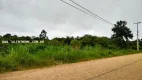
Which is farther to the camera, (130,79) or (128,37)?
(128,37)

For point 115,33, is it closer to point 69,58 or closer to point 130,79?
point 69,58

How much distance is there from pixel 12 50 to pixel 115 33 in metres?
82.1

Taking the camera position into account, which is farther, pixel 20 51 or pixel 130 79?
pixel 20 51

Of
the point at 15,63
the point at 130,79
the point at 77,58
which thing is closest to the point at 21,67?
the point at 15,63

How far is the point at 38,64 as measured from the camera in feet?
44.8

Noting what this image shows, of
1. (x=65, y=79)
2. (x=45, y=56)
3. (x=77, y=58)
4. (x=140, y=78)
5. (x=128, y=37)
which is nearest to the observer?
(x=65, y=79)

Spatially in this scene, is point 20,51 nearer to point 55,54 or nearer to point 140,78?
point 55,54

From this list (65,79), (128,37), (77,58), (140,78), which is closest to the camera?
(65,79)

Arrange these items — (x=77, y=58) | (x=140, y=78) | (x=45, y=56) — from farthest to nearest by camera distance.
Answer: (x=77, y=58), (x=45, y=56), (x=140, y=78)

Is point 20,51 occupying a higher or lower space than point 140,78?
higher

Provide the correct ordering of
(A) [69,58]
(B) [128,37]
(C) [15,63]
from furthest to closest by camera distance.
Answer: (B) [128,37] → (A) [69,58] → (C) [15,63]

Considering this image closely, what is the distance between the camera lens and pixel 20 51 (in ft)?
42.8

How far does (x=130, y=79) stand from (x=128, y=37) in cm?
8535

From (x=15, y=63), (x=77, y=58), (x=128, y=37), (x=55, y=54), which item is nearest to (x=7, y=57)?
(x=15, y=63)
